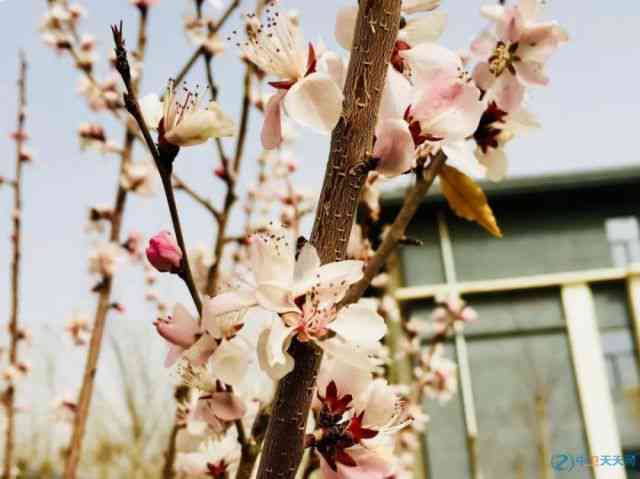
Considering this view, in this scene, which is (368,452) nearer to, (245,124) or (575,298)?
(245,124)

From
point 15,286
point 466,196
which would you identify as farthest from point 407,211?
point 15,286

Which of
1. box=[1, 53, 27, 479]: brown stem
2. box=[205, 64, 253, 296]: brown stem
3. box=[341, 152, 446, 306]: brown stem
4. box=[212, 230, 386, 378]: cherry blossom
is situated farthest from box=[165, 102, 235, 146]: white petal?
box=[1, 53, 27, 479]: brown stem

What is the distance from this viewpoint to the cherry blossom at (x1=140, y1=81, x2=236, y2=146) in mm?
548

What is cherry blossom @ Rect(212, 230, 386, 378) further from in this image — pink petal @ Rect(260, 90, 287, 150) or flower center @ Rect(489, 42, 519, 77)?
flower center @ Rect(489, 42, 519, 77)

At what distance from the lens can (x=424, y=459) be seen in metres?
7.68

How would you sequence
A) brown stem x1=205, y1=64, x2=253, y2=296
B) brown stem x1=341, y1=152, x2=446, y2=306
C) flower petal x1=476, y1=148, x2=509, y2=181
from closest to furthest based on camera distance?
brown stem x1=341, y1=152, x2=446, y2=306 → flower petal x1=476, y1=148, x2=509, y2=181 → brown stem x1=205, y1=64, x2=253, y2=296

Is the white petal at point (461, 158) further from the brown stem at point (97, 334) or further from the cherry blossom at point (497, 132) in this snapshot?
the brown stem at point (97, 334)

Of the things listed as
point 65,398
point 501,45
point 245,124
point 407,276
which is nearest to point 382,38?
point 501,45

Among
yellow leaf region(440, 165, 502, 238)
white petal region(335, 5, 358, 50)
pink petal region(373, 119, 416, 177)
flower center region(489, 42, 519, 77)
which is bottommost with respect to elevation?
pink petal region(373, 119, 416, 177)

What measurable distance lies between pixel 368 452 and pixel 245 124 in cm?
111


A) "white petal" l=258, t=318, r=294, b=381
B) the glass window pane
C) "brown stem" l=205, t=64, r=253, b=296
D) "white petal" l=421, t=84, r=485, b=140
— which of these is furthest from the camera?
the glass window pane

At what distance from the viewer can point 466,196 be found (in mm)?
718

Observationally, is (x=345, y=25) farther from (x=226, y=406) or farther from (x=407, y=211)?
(x=226, y=406)

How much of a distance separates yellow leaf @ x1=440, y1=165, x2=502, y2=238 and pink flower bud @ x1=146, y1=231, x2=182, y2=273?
0.30 metres
